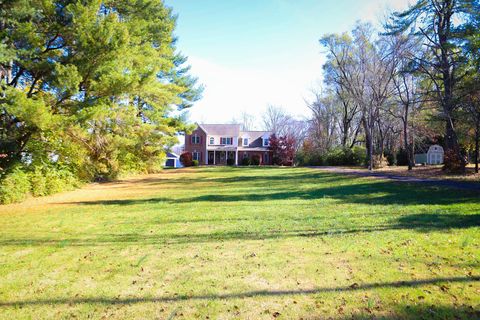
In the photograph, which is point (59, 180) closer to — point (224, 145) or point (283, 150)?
point (283, 150)

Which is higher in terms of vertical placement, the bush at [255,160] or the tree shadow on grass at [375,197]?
the bush at [255,160]

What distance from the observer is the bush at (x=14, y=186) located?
10.8 metres

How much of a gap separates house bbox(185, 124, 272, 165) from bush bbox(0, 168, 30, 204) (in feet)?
124

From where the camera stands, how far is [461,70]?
57.8 ft

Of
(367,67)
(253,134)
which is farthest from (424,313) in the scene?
(253,134)

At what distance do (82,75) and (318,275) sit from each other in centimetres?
1203

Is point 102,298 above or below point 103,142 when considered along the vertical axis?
below

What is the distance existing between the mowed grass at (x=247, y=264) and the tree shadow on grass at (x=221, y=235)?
2 cm

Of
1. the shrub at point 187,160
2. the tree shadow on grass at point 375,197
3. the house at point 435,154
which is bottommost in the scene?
the tree shadow on grass at point 375,197

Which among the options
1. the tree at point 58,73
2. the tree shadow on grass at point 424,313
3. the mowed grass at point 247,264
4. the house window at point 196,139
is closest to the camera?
the tree shadow on grass at point 424,313

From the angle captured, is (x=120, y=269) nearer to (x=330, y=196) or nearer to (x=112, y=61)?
(x=330, y=196)

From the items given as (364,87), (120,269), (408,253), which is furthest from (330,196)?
(364,87)

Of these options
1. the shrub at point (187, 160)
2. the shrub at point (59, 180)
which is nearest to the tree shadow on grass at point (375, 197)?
the shrub at point (59, 180)

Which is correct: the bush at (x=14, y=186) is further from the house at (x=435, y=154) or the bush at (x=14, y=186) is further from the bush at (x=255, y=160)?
the bush at (x=255, y=160)
